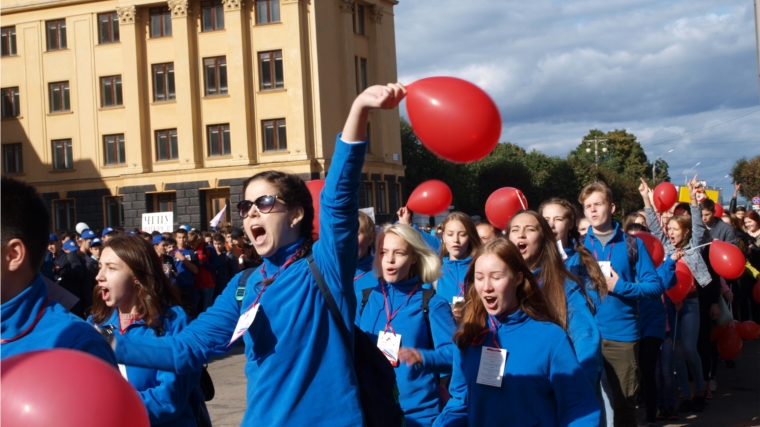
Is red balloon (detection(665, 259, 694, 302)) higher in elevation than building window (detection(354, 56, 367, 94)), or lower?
lower

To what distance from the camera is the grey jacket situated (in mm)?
8641

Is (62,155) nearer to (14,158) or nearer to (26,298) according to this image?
(14,158)

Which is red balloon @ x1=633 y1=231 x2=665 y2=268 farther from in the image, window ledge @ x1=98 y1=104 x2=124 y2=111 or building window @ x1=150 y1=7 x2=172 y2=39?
window ledge @ x1=98 y1=104 x2=124 y2=111

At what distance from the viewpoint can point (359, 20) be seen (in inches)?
1556

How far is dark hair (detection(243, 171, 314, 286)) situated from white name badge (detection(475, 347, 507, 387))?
1015mm

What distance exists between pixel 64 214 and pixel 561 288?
38172 millimetres

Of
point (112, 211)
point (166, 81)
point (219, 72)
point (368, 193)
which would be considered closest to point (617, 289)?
point (219, 72)

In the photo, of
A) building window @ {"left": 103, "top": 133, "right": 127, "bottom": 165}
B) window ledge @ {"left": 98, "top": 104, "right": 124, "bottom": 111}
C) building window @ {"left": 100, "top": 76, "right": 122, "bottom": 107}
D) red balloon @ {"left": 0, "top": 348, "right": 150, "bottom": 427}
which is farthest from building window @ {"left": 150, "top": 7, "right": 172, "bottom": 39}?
red balloon @ {"left": 0, "top": 348, "right": 150, "bottom": 427}

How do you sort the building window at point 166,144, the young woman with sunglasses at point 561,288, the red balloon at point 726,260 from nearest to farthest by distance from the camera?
1. the young woman with sunglasses at point 561,288
2. the red balloon at point 726,260
3. the building window at point 166,144

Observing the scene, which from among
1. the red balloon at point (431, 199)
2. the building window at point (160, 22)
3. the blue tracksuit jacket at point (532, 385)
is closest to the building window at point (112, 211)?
the building window at point (160, 22)

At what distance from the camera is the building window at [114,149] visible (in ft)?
124

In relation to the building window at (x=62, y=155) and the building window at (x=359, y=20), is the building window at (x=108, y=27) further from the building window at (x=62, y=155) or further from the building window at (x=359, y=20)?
the building window at (x=359, y=20)

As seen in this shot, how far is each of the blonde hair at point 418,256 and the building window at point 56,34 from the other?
3669 centimetres

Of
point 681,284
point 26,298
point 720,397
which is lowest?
point 720,397
